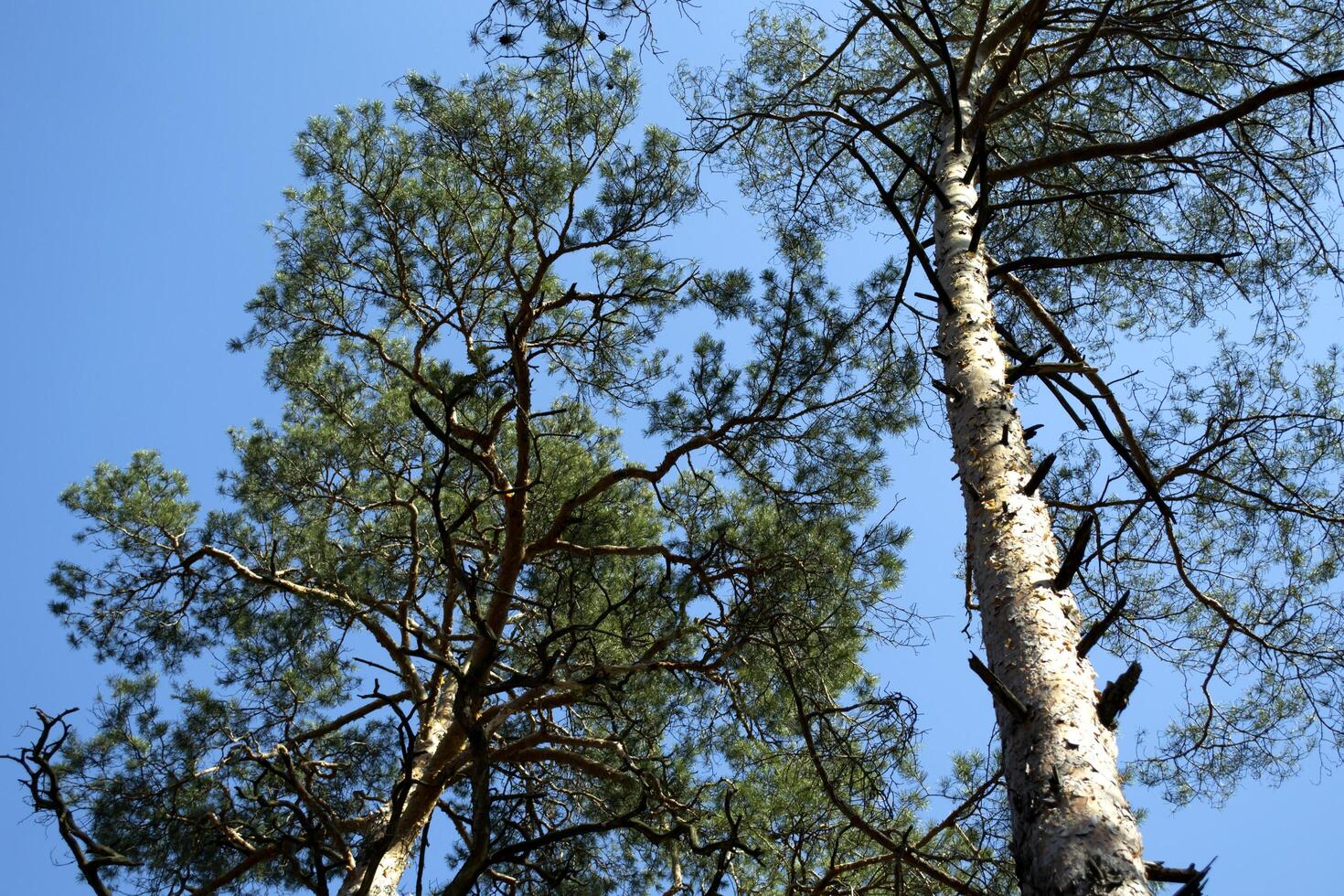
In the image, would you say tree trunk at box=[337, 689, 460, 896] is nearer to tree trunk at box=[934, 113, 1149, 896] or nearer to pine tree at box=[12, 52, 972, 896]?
pine tree at box=[12, 52, 972, 896]

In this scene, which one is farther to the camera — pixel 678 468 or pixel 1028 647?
pixel 678 468

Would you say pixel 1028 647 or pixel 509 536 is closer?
pixel 1028 647

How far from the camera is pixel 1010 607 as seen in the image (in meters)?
2.30

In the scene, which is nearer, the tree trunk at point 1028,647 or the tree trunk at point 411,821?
the tree trunk at point 1028,647

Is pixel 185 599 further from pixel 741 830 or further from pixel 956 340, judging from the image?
pixel 956 340

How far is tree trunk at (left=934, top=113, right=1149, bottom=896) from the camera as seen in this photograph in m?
1.77

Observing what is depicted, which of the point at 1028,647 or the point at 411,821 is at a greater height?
the point at 411,821

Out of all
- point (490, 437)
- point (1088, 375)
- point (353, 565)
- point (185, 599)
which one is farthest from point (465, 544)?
point (1088, 375)

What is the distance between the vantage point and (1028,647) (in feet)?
7.20

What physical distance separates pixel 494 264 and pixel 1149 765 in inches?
163

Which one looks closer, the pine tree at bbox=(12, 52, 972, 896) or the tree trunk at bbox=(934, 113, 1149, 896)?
the tree trunk at bbox=(934, 113, 1149, 896)

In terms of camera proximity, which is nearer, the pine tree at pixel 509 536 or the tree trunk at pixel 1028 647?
the tree trunk at pixel 1028 647

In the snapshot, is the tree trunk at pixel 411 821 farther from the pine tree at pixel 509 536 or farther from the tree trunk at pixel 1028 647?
the tree trunk at pixel 1028 647

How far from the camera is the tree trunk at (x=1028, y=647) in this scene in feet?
5.82
